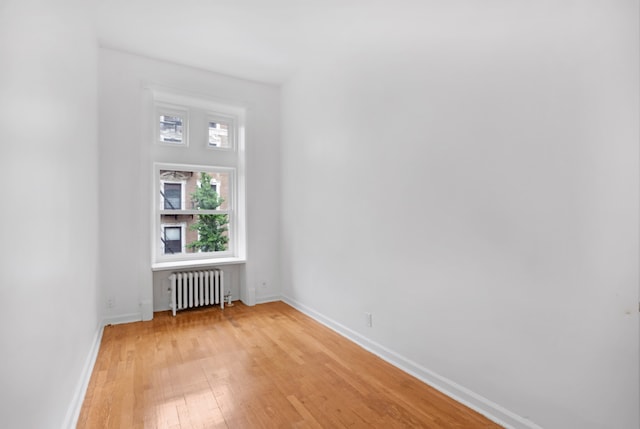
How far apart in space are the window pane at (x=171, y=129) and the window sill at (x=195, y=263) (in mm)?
1583

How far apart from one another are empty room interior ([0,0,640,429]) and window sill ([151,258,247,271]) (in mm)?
60

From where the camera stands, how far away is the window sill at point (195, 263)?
4016 mm

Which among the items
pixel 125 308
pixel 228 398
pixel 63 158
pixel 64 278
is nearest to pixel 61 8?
pixel 63 158

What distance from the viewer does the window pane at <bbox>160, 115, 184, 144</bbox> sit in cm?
425

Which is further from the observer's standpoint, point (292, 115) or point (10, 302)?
point (292, 115)

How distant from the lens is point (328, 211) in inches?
146

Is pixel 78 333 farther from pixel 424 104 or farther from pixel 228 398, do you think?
pixel 424 104

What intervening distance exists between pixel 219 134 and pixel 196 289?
2.14 meters

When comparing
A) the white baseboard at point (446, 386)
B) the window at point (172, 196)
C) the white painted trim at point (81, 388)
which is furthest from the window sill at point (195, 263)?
the white baseboard at point (446, 386)

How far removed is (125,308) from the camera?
382 cm

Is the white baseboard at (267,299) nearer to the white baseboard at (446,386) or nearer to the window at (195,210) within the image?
the window at (195,210)

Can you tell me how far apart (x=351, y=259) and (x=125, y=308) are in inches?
107

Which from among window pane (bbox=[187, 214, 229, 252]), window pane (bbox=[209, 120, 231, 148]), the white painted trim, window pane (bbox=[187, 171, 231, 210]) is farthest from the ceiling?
the white painted trim

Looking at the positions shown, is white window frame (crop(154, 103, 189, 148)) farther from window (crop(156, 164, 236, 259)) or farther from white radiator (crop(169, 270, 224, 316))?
white radiator (crop(169, 270, 224, 316))
